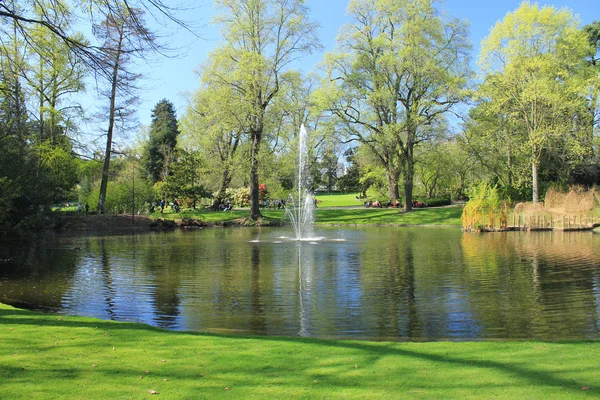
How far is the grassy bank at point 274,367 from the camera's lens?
445cm

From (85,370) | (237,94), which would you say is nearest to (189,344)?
(85,370)

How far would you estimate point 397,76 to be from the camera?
38250 mm

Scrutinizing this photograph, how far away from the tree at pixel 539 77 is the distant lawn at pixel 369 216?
6.47 m

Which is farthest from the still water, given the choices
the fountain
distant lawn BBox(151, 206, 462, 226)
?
distant lawn BBox(151, 206, 462, 226)

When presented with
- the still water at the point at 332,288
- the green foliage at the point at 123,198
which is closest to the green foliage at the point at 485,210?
the still water at the point at 332,288

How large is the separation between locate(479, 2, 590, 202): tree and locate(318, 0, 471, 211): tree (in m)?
2.92

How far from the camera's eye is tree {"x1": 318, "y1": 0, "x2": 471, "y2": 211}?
36812 mm

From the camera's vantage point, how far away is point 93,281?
13.0 m

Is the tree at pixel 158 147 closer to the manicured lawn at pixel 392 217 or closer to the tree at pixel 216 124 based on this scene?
the tree at pixel 216 124

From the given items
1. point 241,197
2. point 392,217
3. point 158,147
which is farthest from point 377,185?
point 158,147

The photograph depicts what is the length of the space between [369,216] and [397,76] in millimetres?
11297

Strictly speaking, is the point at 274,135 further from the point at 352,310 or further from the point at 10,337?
the point at 10,337

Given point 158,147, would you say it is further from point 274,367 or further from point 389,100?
point 274,367

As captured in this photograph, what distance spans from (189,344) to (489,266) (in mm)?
11264
